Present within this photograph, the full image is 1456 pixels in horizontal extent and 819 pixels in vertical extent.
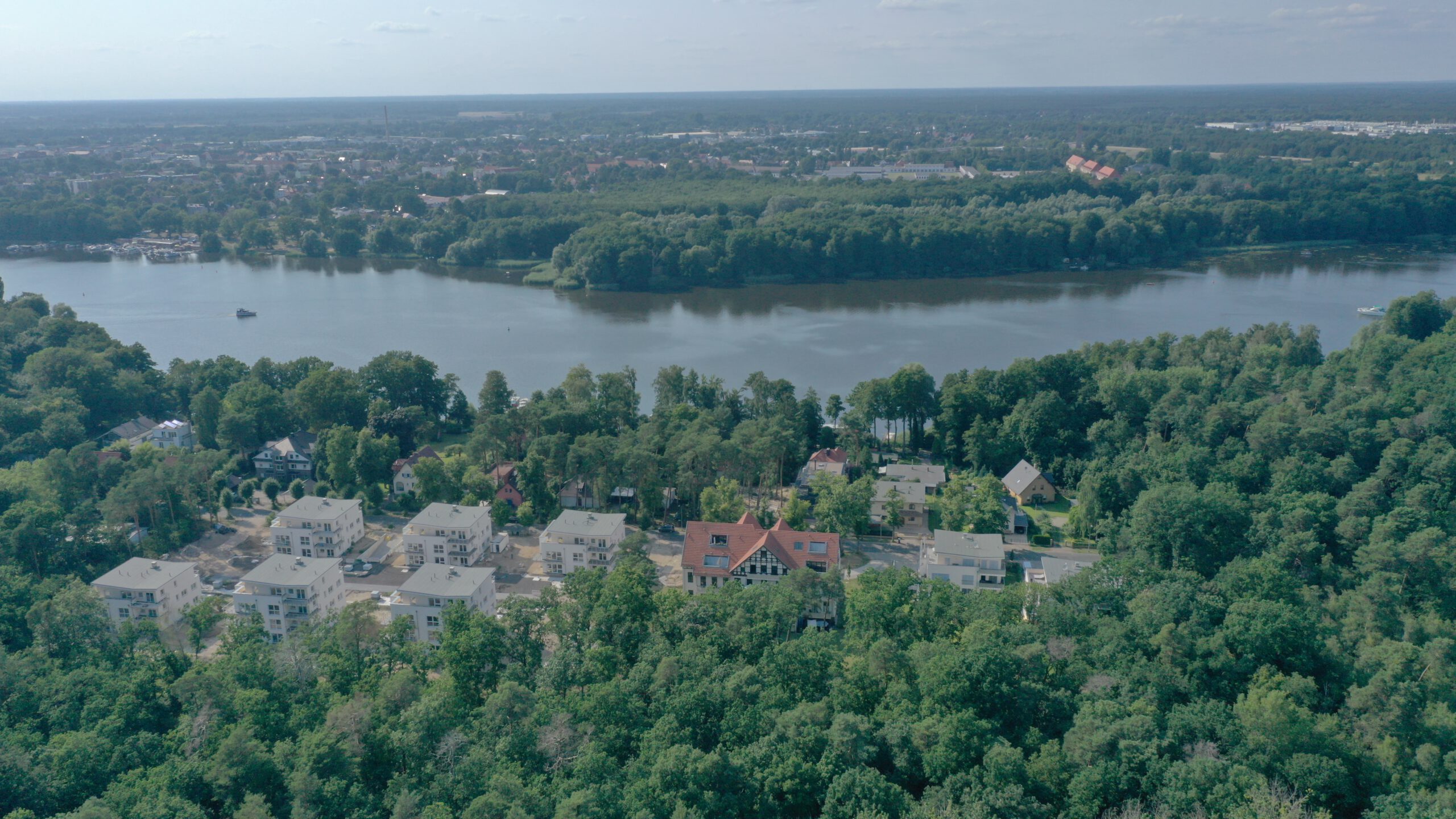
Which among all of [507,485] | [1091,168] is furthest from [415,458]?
[1091,168]

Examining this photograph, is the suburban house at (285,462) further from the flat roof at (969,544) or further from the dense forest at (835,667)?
the flat roof at (969,544)

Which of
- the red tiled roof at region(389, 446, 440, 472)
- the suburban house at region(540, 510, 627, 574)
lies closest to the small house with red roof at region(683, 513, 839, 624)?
the suburban house at region(540, 510, 627, 574)

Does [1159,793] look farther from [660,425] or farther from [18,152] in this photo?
[18,152]

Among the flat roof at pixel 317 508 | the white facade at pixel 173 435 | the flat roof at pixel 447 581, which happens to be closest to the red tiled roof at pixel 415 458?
the flat roof at pixel 317 508

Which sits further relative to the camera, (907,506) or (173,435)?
(173,435)

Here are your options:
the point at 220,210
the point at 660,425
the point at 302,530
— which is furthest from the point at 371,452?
the point at 220,210

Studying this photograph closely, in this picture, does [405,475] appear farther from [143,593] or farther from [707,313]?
[707,313]

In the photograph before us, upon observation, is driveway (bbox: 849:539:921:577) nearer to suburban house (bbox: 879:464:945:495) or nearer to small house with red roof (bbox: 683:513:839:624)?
small house with red roof (bbox: 683:513:839:624)
